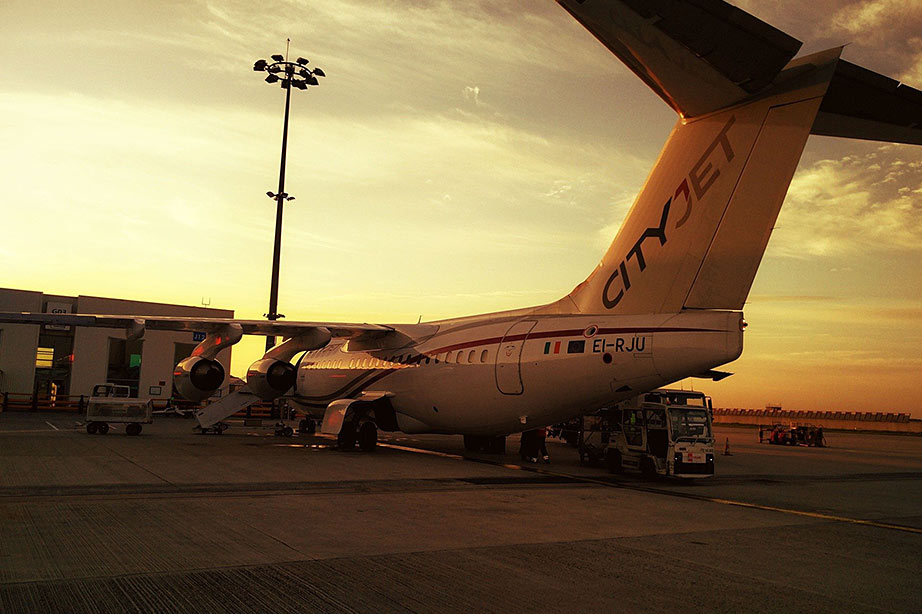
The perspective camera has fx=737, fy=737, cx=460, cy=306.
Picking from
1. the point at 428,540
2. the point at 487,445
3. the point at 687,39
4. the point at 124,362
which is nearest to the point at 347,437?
the point at 487,445

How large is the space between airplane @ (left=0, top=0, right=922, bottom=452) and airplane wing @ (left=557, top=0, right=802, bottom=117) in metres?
0.02

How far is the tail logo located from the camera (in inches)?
472

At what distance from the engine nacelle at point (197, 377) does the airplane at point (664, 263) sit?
0.04 metres

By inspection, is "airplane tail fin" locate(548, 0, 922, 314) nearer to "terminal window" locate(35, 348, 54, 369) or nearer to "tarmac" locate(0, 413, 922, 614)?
"tarmac" locate(0, 413, 922, 614)

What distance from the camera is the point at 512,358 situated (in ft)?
51.2

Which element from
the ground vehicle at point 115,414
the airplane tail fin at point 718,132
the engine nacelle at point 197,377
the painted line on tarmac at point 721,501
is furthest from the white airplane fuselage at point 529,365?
the ground vehicle at point 115,414

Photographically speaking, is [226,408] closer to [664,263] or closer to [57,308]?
[664,263]

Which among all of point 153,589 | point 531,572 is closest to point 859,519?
point 531,572

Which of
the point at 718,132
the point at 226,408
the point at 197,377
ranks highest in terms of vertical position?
the point at 718,132

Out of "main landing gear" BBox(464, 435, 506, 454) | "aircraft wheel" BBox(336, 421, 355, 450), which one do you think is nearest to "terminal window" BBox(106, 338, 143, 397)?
"aircraft wheel" BBox(336, 421, 355, 450)

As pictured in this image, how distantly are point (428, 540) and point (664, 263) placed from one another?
6999 mm

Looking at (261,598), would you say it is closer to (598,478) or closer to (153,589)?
(153,589)

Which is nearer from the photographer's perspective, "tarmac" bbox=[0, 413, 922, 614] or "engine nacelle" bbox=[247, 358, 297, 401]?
"tarmac" bbox=[0, 413, 922, 614]

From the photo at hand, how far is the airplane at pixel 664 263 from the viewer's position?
879 centimetres
